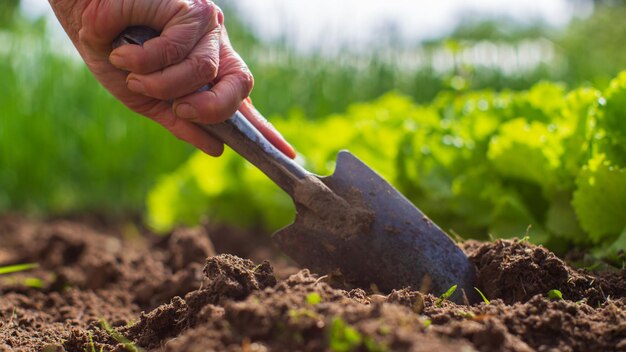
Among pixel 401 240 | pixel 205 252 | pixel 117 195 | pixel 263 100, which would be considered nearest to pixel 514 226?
pixel 401 240

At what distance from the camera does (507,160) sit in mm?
2775

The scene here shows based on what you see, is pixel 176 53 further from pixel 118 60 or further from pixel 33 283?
pixel 33 283

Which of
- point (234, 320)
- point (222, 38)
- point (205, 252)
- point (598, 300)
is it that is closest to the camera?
point (234, 320)

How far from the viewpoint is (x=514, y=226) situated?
2871 millimetres

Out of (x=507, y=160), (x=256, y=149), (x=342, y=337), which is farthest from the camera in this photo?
(x=507, y=160)

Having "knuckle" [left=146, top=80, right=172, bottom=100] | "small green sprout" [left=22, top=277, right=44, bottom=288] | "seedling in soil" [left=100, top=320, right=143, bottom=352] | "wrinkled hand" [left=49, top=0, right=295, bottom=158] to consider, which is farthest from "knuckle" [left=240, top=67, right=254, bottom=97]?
"small green sprout" [left=22, top=277, right=44, bottom=288]

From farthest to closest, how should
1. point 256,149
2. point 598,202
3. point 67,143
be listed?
point 67,143 < point 598,202 < point 256,149

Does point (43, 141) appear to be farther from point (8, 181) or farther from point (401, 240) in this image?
point (401, 240)

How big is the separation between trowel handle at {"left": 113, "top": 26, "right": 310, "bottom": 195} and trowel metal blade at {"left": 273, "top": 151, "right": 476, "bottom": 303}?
4.0 inches

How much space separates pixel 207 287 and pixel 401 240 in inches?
25.8

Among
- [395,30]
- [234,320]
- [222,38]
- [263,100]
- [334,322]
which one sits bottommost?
[263,100]

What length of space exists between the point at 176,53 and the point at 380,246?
0.79 meters

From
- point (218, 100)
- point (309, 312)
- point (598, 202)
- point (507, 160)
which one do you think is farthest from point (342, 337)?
point (507, 160)

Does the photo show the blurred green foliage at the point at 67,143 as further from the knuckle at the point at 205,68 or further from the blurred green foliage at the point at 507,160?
the knuckle at the point at 205,68
